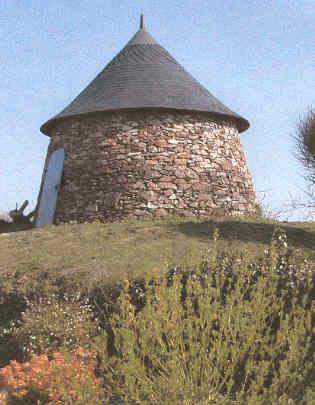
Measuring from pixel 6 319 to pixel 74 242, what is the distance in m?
3.40

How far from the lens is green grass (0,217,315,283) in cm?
1128

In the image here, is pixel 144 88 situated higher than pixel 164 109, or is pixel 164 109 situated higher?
pixel 144 88

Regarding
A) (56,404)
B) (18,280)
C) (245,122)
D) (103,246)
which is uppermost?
(245,122)

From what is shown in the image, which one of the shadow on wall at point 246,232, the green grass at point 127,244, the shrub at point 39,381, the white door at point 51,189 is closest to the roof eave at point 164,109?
the white door at point 51,189

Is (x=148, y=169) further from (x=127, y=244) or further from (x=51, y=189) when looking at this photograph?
(x=127, y=244)

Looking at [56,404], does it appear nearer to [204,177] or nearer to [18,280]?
[18,280]

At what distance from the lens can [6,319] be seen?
424 inches

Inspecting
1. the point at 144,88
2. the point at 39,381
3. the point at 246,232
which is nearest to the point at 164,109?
the point at 144,88

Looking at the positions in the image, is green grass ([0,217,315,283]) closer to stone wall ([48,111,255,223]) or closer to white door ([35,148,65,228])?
stone wall ([48,111,255,223])

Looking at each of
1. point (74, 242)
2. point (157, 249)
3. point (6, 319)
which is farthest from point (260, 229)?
point (6, 319)

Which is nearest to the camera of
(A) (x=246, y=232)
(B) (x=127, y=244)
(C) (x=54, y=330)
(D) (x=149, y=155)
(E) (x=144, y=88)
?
(C) (x=54, y=330)

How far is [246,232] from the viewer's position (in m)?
13.8

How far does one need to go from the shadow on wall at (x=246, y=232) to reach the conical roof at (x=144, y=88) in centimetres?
419

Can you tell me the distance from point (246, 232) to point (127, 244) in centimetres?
257
